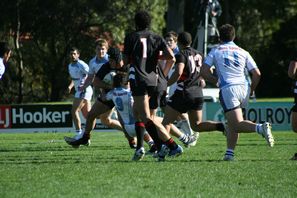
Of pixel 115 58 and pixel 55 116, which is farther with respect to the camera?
pixel 55 116

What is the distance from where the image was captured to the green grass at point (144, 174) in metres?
8.98

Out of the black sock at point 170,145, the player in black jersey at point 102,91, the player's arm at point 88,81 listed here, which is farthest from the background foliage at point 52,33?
the black sock at point 170,145

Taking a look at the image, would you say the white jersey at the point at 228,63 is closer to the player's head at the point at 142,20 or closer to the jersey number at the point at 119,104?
the player's head at the point at 142,20

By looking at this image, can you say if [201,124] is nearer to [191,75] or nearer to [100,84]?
[191,75]

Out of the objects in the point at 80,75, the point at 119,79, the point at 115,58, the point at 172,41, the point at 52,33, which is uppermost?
the point at 172,41

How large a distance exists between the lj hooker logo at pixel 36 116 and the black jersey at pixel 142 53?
12.5 meters

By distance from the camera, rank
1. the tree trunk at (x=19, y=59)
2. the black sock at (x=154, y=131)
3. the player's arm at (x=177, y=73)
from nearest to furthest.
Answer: the black sock at (x=154, y=131)
the player's arm at (x=177, y=73)
the tree trunk at (x=19, y=59)

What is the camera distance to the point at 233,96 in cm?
1214

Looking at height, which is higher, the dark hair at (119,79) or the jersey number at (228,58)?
the jersey number at (228,58)

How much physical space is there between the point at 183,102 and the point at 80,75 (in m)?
4.86

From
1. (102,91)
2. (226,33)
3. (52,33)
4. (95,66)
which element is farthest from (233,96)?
(52,33)

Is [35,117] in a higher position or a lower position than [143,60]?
lower

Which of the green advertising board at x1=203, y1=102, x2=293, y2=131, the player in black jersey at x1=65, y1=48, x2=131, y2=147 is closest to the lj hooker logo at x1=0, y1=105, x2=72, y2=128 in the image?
the green advertising board at x1=203, y1=102, x2=293, y2=131

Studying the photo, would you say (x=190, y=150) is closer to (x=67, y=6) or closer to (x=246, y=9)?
(x=67, y=6)
